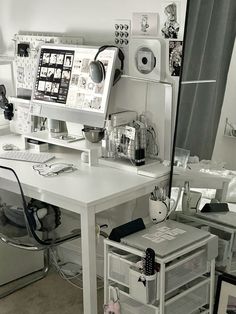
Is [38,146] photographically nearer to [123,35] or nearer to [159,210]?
[123,35]

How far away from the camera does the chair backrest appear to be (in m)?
2.42

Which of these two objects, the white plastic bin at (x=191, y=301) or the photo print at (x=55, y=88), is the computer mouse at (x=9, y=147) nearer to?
the photo print at (x=55, y=88)

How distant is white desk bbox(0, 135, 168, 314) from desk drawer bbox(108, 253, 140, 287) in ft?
0.29

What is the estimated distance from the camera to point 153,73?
253 centimetres

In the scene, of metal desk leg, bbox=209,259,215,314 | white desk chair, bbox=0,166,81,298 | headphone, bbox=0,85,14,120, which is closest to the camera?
metal desk leg, bbox=209,259,215,314

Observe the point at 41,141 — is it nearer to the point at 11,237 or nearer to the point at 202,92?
the point at 11,237

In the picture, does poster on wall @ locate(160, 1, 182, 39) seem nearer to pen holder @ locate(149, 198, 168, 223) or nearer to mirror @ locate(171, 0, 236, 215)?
mirror @ locate(171, 0, 236, 215)

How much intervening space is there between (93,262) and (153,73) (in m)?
0.99

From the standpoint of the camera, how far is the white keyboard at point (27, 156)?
2727 millimetres

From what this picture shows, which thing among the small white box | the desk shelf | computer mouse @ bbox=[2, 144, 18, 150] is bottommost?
computer mouse @ bbox=[2, 144, 18, 150]

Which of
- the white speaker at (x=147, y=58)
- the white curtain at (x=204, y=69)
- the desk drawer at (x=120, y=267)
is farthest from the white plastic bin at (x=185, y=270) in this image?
the white speaker at (x=147, y=58)

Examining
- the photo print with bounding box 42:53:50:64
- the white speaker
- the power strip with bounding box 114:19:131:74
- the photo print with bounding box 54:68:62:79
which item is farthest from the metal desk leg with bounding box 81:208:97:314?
the photo print with bounding box 42:53:50:64

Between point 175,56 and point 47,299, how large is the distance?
4.97ft

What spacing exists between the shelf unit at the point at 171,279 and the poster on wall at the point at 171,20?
3.28ft
